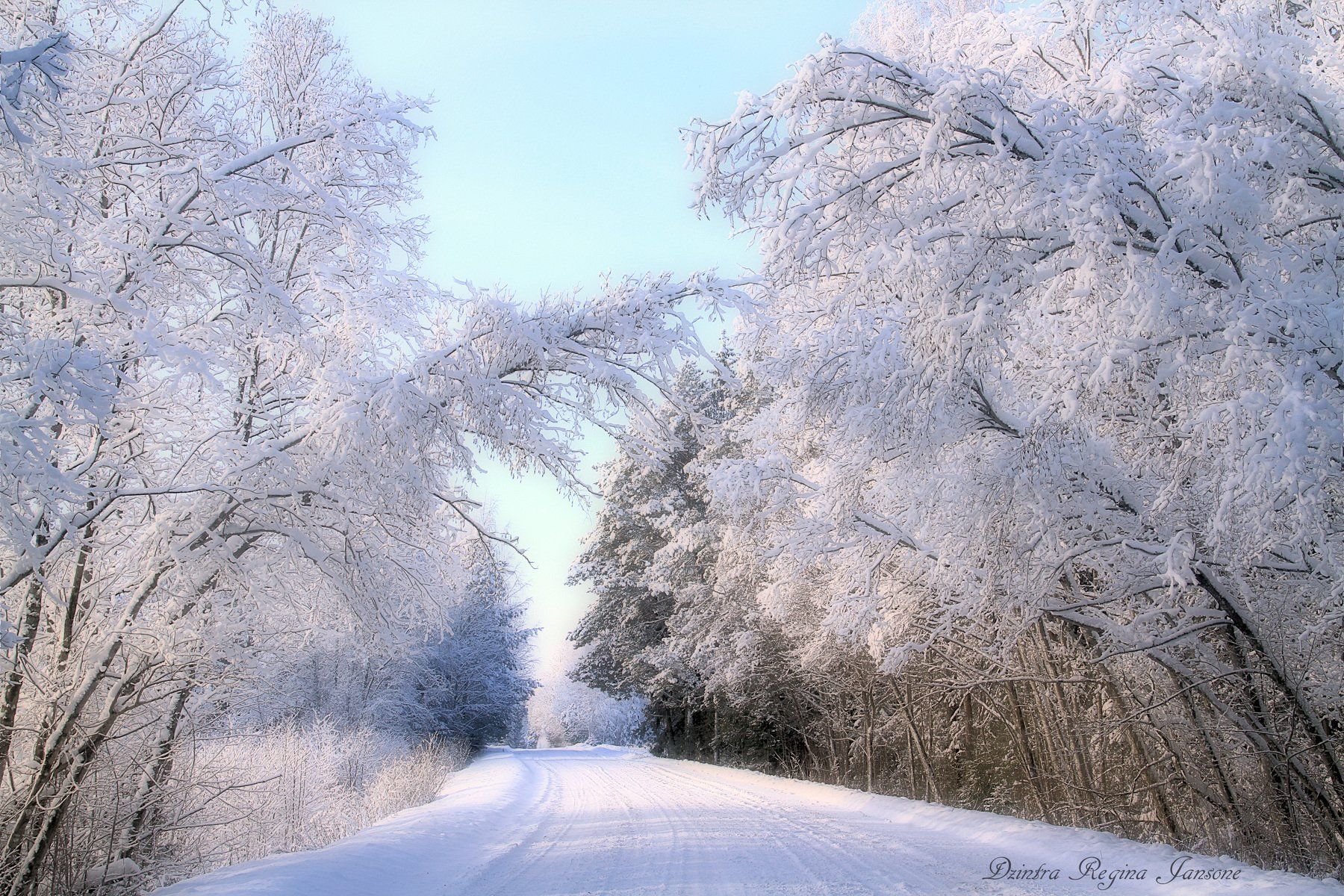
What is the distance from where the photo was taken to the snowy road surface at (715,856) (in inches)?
229

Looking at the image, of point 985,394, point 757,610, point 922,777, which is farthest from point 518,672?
point 985,394

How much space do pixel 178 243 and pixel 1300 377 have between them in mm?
6505

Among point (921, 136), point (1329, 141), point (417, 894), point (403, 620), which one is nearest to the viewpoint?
point (1329, 141)

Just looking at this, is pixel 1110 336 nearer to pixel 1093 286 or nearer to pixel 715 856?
pixel 1093 286

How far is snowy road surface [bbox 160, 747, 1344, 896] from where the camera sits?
19.1 ft

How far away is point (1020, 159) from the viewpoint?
401cm

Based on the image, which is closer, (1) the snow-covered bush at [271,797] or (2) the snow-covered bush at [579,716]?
(1) the snow-covered bush at [271,797]

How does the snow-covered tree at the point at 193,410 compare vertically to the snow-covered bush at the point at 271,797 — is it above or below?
above

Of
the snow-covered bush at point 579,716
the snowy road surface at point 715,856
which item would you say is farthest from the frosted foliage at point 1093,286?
the snow-covered bush at point 579,716

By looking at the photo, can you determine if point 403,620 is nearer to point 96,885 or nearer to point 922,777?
point 96,885

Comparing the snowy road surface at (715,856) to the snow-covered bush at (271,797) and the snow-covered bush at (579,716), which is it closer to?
the snow-covered bush at (271,797)

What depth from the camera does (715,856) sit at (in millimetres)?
7508

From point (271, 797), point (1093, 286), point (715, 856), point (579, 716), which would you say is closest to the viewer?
point (1093, 286)

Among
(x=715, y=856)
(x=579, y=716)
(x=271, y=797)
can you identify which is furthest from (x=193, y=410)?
(x=579, y=716)
